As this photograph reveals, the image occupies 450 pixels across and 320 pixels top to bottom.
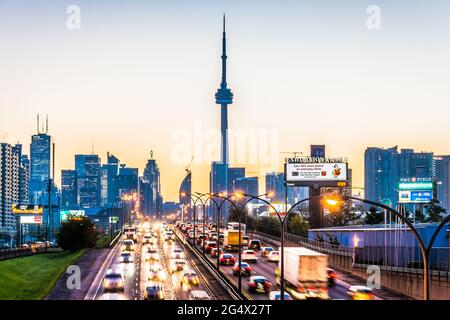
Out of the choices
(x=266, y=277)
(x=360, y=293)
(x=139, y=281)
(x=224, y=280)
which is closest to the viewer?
(x=360, y=293)

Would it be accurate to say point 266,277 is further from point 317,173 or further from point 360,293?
point 317,173

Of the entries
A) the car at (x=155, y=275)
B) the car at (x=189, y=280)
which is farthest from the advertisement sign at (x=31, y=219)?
the car at (x=189, y=280)

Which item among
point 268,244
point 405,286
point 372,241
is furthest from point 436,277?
point 268,244

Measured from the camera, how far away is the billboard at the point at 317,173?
113m

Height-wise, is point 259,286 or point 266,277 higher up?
point 259,286

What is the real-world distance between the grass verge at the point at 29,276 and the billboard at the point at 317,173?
3745cm

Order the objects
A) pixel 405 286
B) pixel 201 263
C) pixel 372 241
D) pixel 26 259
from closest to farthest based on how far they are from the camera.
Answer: pixel 405 286 < pixel 372 241 < pixel 201 263 < pixel 26 259

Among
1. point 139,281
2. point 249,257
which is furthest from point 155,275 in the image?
point 249,257

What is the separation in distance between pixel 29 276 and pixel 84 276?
321 inches

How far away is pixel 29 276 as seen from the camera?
2847 inches

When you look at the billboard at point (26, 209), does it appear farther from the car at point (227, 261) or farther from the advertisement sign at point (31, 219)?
the car at point (227, 261)
